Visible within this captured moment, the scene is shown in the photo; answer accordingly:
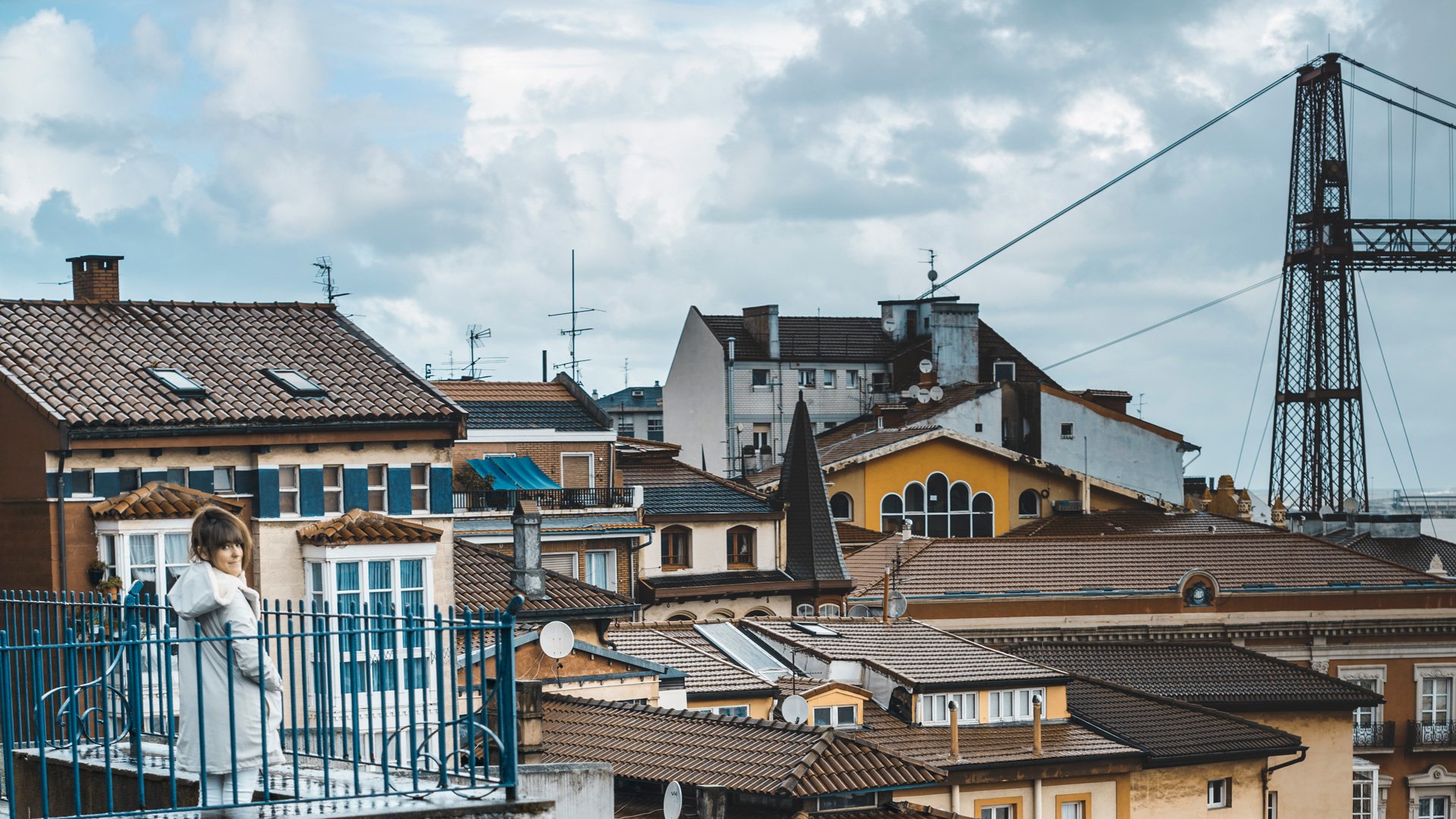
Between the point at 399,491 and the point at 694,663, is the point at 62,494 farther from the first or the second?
the point at 694,663

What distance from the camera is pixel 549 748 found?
1090 inches

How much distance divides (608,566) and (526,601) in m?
23.0

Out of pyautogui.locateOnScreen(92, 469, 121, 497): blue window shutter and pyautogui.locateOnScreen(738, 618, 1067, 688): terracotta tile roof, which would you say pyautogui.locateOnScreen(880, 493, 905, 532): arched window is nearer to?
pyautogui.locateOnScreen(738, 618, 1067, 688): terracotta tile roof

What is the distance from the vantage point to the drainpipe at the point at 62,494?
31.3m

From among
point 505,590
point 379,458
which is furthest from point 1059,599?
point 379,458

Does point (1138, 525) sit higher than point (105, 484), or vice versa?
point (105, 484)

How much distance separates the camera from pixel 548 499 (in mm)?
59344

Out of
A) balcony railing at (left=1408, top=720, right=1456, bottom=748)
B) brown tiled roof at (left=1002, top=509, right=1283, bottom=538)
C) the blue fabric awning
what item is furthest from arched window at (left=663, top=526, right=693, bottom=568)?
balcony railing at (left=1408, top=720, right=1456, bottom=748)

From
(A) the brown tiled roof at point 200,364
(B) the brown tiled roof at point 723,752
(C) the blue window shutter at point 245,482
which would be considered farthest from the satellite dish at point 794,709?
(C) the blue window shutter at point 245,482

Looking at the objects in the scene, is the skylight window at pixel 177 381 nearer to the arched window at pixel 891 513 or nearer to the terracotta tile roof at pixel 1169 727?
the terracotta tile roof at pixel 1169 727

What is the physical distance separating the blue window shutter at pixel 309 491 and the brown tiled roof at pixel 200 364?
38.7 inches

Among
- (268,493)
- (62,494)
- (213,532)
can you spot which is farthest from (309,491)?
(213,532)

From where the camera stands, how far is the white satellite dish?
80.9 ft

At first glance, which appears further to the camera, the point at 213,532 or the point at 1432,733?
the point at 1432,733
